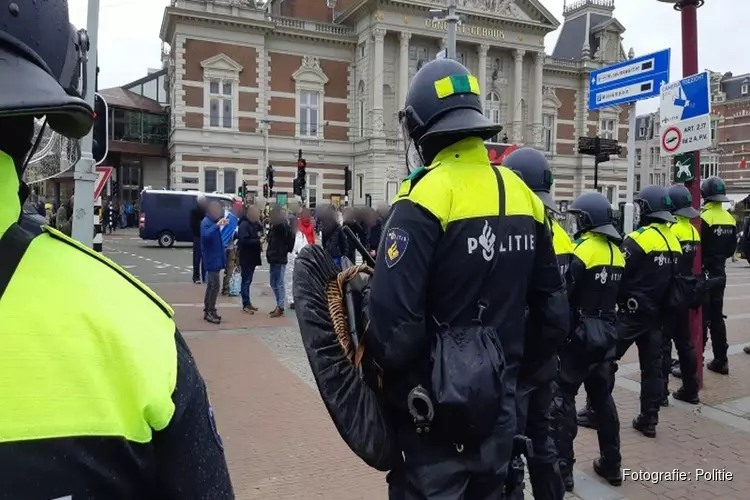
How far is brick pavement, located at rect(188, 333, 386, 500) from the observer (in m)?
4.33

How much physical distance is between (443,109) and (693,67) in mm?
5691

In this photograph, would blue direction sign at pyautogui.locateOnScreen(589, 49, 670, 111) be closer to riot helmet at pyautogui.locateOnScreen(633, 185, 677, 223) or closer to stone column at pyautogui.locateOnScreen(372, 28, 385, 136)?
riot helmet at pyautogui.locateOnScreen(633, 185, 677, 223)

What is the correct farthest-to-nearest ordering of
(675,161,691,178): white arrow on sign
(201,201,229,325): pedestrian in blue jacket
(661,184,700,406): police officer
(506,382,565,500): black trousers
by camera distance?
(201,201,229,325): pedestrian in blue jacket → (675,161,691,178): white arrow on sign → (661,184,700,406): police officer → (506,382,565,500): black trousers

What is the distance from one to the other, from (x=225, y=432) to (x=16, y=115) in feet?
15.9

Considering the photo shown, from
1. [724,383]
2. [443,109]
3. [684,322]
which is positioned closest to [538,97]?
[724,383]

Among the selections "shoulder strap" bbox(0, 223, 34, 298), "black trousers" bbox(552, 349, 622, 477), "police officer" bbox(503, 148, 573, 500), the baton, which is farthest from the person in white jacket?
"shoulder strap" bbox(0, 223, 34, 298)

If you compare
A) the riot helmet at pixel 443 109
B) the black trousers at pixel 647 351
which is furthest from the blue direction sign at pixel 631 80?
the riot helmet at pixel 443 109

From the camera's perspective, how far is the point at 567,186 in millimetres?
46625

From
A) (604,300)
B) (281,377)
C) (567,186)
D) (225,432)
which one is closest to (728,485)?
(604,300)

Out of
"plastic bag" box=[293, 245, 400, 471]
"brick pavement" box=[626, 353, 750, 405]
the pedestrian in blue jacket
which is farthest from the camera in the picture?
the pedestrian in blue jacket

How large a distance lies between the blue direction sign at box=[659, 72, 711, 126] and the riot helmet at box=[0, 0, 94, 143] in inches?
282

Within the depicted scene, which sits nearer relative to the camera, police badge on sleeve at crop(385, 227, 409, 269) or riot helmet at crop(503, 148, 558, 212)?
police badge on sleeve at crop(385, 227, 409, 269)

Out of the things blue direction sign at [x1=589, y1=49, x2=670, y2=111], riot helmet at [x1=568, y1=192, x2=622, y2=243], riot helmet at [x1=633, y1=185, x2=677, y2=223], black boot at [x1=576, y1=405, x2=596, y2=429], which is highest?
blue direction sign at [x1=589, y1=49, x2=670, y2=111]

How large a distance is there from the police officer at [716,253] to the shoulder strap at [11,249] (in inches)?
322
